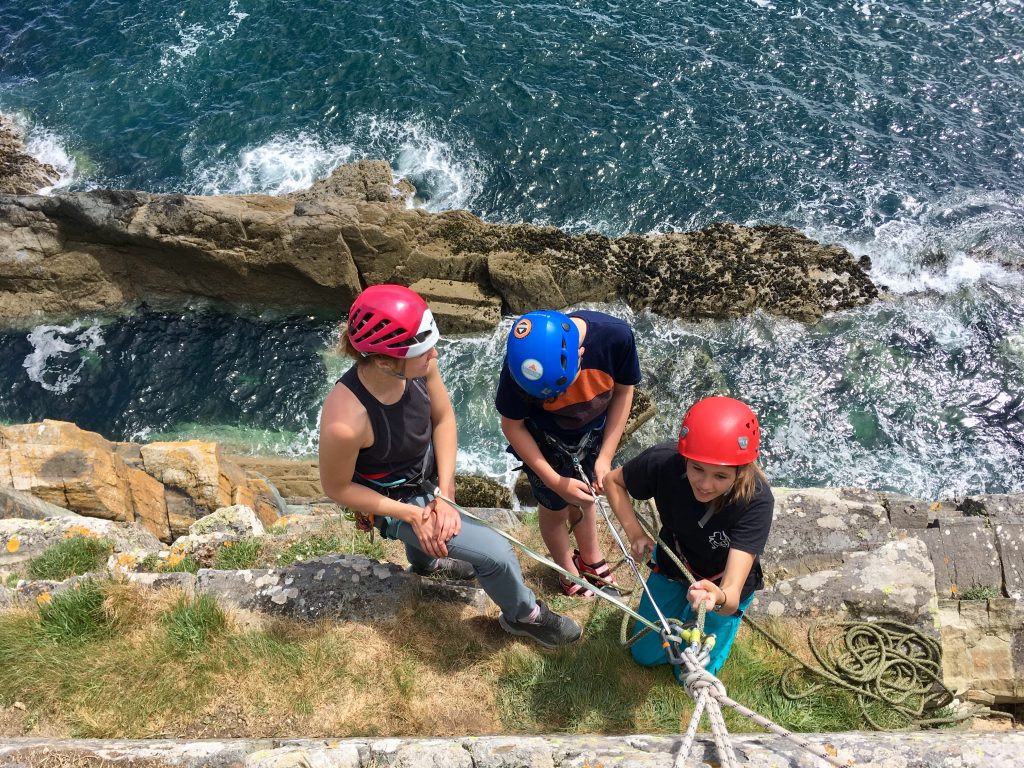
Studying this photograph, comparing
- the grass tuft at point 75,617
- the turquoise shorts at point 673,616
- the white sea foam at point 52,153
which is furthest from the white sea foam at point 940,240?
the white sea foam at point 52,153

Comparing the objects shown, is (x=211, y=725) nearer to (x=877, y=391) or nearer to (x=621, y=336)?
(x=621, y=336)

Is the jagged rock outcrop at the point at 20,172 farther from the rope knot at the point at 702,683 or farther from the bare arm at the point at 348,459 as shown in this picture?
the rope knot at the point at 702,683

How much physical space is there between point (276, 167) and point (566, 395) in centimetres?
1434

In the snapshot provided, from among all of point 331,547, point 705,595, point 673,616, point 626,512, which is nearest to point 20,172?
point 331,547

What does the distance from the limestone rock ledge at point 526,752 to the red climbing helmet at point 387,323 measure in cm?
187

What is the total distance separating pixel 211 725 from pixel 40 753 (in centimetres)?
83

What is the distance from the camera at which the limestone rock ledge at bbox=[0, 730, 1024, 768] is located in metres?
3.23

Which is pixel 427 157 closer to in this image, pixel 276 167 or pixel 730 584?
pixel 276 167

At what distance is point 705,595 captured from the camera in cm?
364

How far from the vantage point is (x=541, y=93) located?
699 inches

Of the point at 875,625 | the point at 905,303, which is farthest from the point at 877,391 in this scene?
the point at 875,625

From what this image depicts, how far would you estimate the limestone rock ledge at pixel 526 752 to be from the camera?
10.6 ft

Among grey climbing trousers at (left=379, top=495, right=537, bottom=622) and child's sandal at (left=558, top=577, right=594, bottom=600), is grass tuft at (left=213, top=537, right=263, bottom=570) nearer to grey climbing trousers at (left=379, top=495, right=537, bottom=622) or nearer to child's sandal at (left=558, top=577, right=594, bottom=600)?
grey climbing trousers at (left=379, top=495, right=537, bottom=622)

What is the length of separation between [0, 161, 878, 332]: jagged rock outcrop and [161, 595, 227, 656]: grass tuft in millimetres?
9276
